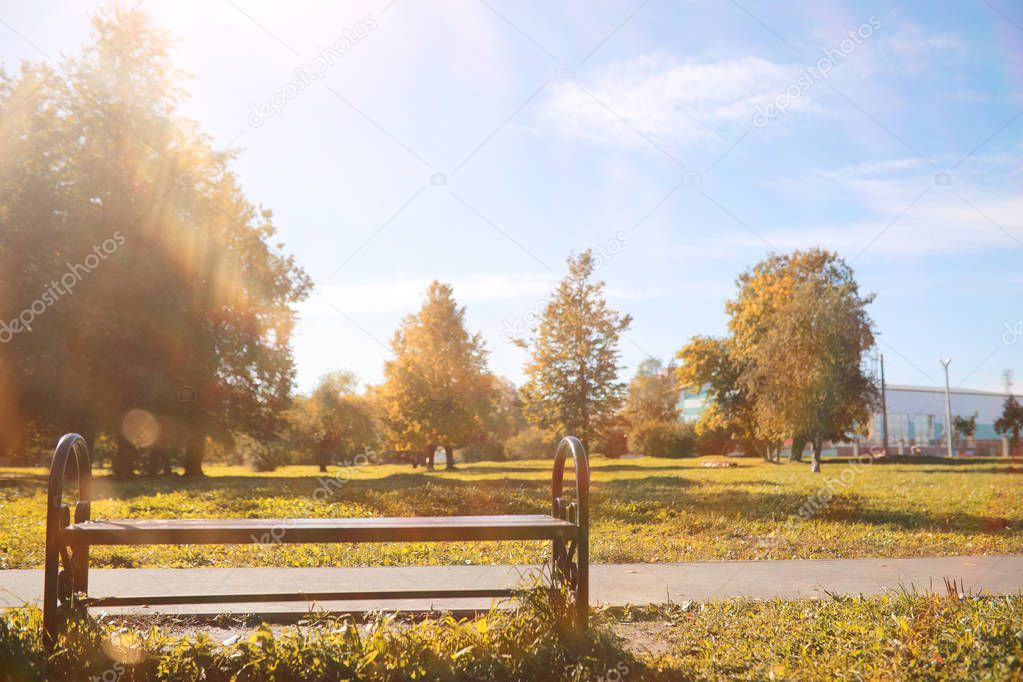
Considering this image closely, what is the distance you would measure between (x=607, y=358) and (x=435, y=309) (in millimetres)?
8309

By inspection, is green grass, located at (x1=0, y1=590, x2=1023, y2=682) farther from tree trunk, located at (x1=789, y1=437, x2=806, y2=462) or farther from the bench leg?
tree trunk, located at (x1=789, y1=437, x2=806, y2=462)

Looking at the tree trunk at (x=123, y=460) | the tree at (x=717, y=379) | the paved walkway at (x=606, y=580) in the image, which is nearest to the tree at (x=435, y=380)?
the tree trunk at (x=123, y=460)

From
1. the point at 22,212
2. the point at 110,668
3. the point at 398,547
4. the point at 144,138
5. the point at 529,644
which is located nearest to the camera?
the point at 110,668

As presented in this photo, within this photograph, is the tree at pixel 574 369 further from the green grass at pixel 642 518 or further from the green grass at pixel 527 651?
the green grass at pixel 527 651

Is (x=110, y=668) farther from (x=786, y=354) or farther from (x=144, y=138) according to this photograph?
(x=786, y=354)

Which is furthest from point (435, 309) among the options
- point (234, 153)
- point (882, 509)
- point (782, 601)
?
point (782, 601)

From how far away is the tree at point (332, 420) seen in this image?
47656 mm

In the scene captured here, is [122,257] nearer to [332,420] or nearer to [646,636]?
[646,636]

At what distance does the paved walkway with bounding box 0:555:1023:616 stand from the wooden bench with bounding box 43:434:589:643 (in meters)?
0.74

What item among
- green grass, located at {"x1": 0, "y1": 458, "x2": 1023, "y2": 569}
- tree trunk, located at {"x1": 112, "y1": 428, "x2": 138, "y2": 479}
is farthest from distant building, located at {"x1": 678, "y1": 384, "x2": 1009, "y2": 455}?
green grass, located at {"x1": 0, "y1": 458, "x2": 1023, "y2": 569}

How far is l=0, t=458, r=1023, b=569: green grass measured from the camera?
812cm

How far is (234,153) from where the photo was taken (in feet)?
88.4

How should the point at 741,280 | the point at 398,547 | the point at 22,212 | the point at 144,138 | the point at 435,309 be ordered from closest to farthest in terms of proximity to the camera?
the point at 398,547, the point at 22,212, the point at 144,138, the point at 435,309, the point at 741,280

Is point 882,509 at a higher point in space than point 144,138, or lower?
lower
